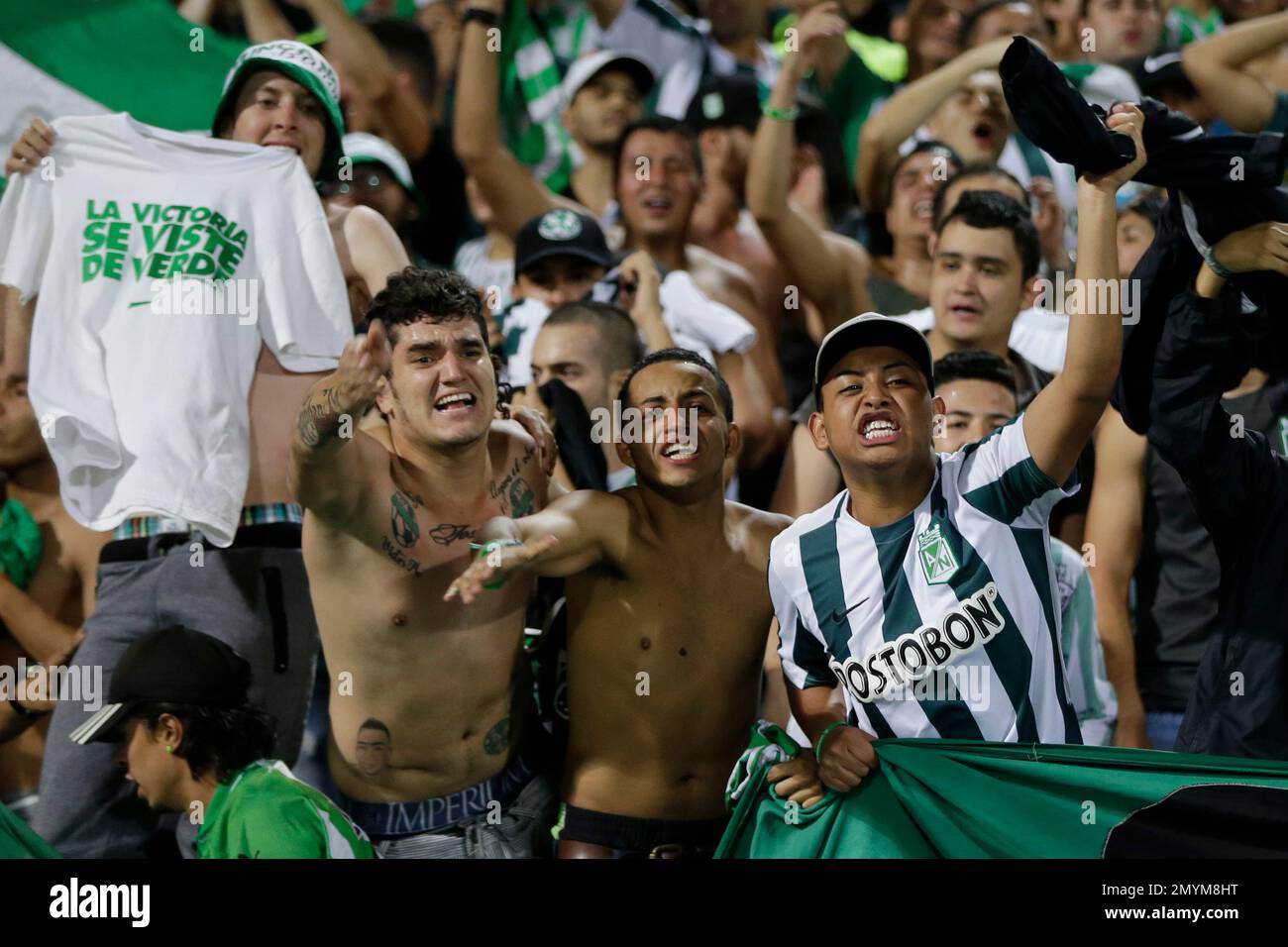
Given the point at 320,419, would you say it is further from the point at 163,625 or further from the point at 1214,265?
the point at 1214,265

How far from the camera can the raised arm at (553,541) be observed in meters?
3.53

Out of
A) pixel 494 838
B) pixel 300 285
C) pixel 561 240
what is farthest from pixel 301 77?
pixel 494 838

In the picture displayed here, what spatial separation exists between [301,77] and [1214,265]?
2609 mm

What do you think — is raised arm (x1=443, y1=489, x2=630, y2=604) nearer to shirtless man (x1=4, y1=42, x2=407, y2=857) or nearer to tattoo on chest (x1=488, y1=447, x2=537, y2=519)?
tattoo on chest (x1=488, y1=447, x2=537, y2=519)

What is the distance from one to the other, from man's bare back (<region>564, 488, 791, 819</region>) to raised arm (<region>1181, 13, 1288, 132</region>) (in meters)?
3.09

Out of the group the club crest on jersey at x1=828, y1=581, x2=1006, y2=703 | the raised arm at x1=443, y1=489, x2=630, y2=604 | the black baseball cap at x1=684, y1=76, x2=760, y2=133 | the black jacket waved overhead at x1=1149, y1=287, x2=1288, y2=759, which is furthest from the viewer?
the black baseball cap at x1=684, y1=76, x2=760, y2=133

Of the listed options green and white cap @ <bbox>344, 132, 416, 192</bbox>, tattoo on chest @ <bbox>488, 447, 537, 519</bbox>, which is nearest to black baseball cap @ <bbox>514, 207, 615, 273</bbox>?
green and white cap @ <bbox>344, 132, 416, 192</bbox>

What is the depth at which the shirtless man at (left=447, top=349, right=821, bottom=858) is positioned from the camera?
4168 millimetres

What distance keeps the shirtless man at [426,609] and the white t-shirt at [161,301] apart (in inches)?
16.0

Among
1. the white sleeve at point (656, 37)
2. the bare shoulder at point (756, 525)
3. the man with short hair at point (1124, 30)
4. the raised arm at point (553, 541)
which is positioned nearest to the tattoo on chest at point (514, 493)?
the raised arm at point (553, 541)

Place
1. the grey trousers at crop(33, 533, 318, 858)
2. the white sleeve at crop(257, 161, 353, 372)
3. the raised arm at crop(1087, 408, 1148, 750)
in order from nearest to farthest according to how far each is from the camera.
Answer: the grey trousers at crop(33, 533, 318, 858) < the white sleeve at crop(257, 161, 353, 372) < the raised arm at crop(1087, 408, 1148, 750)
